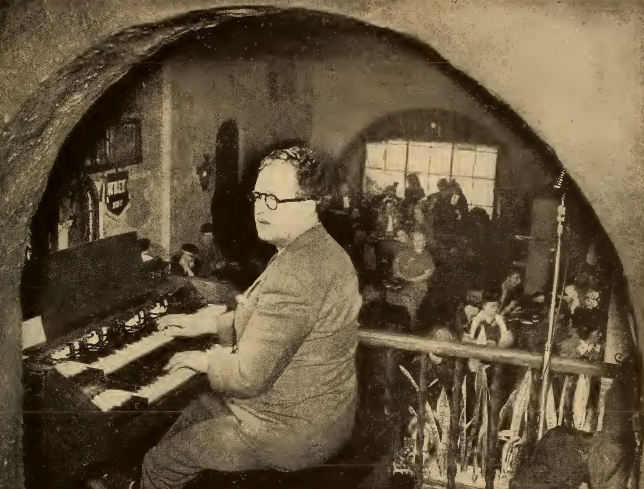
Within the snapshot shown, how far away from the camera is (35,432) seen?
2.72 meters

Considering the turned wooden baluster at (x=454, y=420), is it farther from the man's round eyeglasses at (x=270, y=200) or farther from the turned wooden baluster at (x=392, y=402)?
the man's round eyeglasses at (x=270, y=200)

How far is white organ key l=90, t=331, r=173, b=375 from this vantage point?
8.68 feet

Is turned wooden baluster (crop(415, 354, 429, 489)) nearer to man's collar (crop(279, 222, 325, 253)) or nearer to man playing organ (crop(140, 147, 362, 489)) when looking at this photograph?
man playing organ (crop(140, 147, 362, 489))

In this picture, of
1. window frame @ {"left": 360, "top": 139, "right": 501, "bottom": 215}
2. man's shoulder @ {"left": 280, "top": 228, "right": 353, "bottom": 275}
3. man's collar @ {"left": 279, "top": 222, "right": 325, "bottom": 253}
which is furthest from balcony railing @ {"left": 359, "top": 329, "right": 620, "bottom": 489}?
window frame @ {"left": 360, "top": 139, "right": 501, "bottom": 215}

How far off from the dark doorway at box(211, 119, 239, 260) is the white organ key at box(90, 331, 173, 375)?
1.44ft

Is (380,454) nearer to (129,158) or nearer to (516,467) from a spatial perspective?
Result: (516,467)

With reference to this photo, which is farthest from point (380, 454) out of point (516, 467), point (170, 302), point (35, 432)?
point (35, 432)

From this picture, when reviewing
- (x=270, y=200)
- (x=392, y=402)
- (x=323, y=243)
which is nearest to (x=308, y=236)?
(x=323, y=243)

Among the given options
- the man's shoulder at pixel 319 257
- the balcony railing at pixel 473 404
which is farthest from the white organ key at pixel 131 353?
the balcony railing at pixel 473 404

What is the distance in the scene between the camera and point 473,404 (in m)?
2.56

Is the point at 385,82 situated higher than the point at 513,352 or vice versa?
the point at 385,82

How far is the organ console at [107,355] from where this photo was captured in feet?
8.53

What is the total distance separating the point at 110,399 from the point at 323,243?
103 centimetres

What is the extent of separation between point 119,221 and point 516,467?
5.90ft
